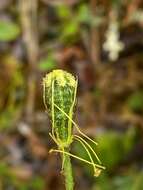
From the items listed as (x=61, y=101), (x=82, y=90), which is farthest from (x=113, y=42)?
(x=61, y=101)

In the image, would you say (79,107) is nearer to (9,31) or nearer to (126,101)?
(126,101)

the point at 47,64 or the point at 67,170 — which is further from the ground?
the point at 47,64

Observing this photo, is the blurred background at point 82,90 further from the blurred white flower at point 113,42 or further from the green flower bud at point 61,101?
the green flower bud at point 61,101

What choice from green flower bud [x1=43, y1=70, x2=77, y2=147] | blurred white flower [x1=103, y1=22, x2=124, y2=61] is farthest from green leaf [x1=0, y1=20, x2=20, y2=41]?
green flower bud [x1=43, y1=70, x2=77, y2=147]

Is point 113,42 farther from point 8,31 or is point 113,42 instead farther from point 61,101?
point 61,101

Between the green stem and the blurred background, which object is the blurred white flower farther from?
the green stem

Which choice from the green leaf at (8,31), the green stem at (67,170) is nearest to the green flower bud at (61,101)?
the green stem at (67,170)
